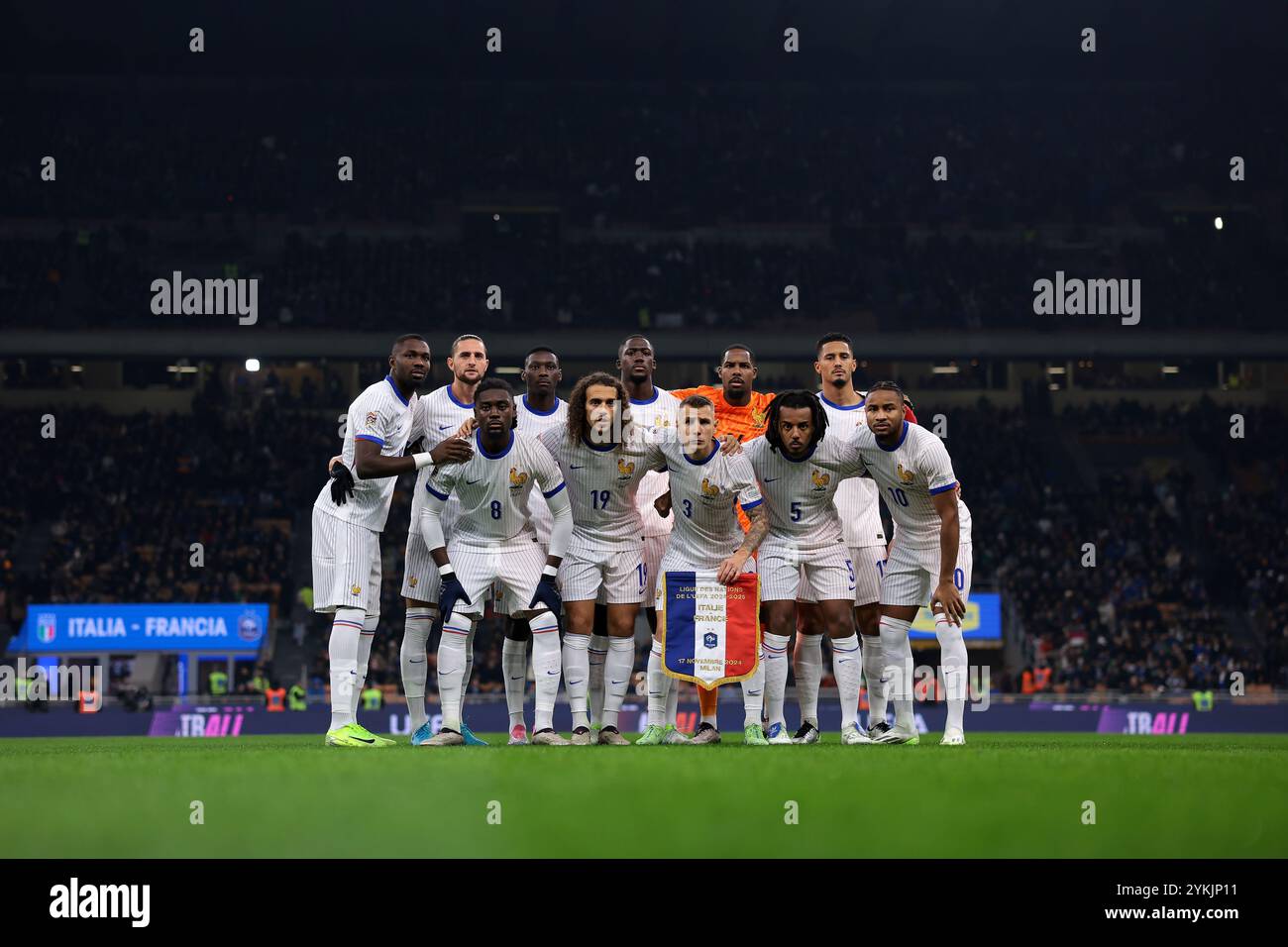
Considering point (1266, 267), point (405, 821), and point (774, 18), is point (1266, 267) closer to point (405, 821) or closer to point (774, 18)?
point (774, 18)

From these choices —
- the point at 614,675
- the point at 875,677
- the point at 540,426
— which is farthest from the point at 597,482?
the point at 875,677

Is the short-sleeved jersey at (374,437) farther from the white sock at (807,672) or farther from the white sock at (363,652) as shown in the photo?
the white sock at (807,672)

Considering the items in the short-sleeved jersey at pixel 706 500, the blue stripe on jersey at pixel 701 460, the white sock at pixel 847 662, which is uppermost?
the blue stripe on jersey at pixel 701 460

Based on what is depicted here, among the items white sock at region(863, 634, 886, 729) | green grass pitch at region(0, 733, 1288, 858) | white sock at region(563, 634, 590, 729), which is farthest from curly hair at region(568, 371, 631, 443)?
green grass pitch at region(0, 733, 1288, 858)

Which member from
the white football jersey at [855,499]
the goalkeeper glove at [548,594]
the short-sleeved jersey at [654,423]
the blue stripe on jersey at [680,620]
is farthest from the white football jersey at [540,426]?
the white football jersey at [855,499]

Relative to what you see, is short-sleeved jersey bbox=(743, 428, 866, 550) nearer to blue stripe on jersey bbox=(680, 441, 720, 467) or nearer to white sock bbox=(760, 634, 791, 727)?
blue stripe on jersey bbox=(680, 441, 720, 467)

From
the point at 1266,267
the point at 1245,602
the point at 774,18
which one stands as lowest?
the point at 1245,602

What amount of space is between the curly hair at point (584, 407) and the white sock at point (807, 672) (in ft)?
7.41

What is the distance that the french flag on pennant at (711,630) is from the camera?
10.9 metres

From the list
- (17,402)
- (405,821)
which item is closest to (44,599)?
(17,402)

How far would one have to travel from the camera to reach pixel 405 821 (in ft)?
22.1

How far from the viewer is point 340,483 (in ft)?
37.4
